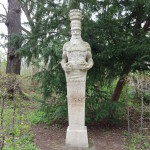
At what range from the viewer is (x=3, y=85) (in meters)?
4.11

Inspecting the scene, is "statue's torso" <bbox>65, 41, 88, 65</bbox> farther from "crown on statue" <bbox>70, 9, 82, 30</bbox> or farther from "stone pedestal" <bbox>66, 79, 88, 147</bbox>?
"crown on statue" <bbox>70, 9, 82, 30</bbox>

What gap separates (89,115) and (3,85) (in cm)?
Result: 276

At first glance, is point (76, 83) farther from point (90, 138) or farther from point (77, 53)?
point (90, 138)

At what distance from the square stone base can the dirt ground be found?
144 millimetres

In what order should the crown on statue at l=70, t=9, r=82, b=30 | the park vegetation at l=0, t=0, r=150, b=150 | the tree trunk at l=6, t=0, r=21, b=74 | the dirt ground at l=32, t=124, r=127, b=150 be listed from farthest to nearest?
the tree trunk at l=6, t=0, r=21, b=74, the park vegetation at l=0, t=0, r=150, b=150, the dirt ground at l=32, t=124, r=127, b=150, the crown on statue at l=70, t=9, r=82, b=30

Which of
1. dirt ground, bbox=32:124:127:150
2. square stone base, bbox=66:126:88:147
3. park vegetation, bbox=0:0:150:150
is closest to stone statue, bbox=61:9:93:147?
square stone base, bbox=66:126:88:147

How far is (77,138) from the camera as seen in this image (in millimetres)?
4199

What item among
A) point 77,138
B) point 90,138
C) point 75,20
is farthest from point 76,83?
point 90,138

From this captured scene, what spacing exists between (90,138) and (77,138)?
830 mm

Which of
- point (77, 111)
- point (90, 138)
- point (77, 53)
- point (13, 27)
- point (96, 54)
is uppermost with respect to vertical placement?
point (13, 27)

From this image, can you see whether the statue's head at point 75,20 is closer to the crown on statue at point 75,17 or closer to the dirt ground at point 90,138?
the crown on statue at point 75,17

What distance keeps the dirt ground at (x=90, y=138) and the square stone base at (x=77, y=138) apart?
0.14 meters

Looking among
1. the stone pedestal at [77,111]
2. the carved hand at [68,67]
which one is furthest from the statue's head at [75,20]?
the stone pedestal at [77,111]

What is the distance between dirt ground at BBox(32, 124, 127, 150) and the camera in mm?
4348
